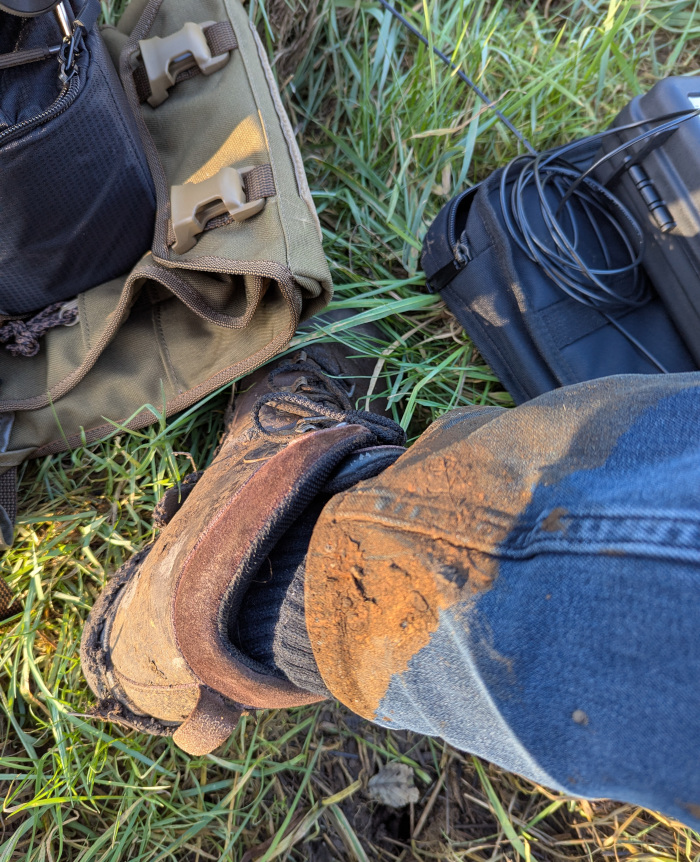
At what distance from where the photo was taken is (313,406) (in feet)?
3.57

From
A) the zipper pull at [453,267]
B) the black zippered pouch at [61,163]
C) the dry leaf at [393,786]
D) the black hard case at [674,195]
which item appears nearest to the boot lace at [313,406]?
the zipper pull at [453,267]

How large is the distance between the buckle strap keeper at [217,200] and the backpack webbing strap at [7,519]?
610 mm

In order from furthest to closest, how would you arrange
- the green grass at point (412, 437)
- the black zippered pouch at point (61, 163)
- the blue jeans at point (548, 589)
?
the green grass at point (412, 437) < the black zippered pouch at point (61, 163) < the blue jeans at point (548, 589)

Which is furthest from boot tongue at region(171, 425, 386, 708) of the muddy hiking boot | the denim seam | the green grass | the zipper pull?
the zipper pull

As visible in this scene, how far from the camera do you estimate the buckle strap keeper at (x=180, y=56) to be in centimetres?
116

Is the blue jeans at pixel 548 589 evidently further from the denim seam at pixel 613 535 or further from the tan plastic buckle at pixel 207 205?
the tan plastic buckle at pixel 207 205

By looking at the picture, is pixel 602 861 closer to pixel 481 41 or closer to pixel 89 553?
pixel 89 553

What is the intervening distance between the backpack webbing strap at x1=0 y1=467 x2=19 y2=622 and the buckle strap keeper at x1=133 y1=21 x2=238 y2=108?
2.80 ft

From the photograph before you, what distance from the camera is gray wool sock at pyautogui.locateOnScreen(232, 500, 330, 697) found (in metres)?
0.80

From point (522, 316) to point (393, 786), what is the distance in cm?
110

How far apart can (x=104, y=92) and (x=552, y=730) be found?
3.89 feet

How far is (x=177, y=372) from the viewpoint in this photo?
127 centimetres

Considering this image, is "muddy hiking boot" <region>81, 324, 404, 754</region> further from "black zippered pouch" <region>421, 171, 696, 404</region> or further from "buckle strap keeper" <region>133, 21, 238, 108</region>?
"buckle strap keeper" <region>133, 21, 238, 108</region>

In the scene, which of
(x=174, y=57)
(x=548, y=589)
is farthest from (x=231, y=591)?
(x=174, y=57)
